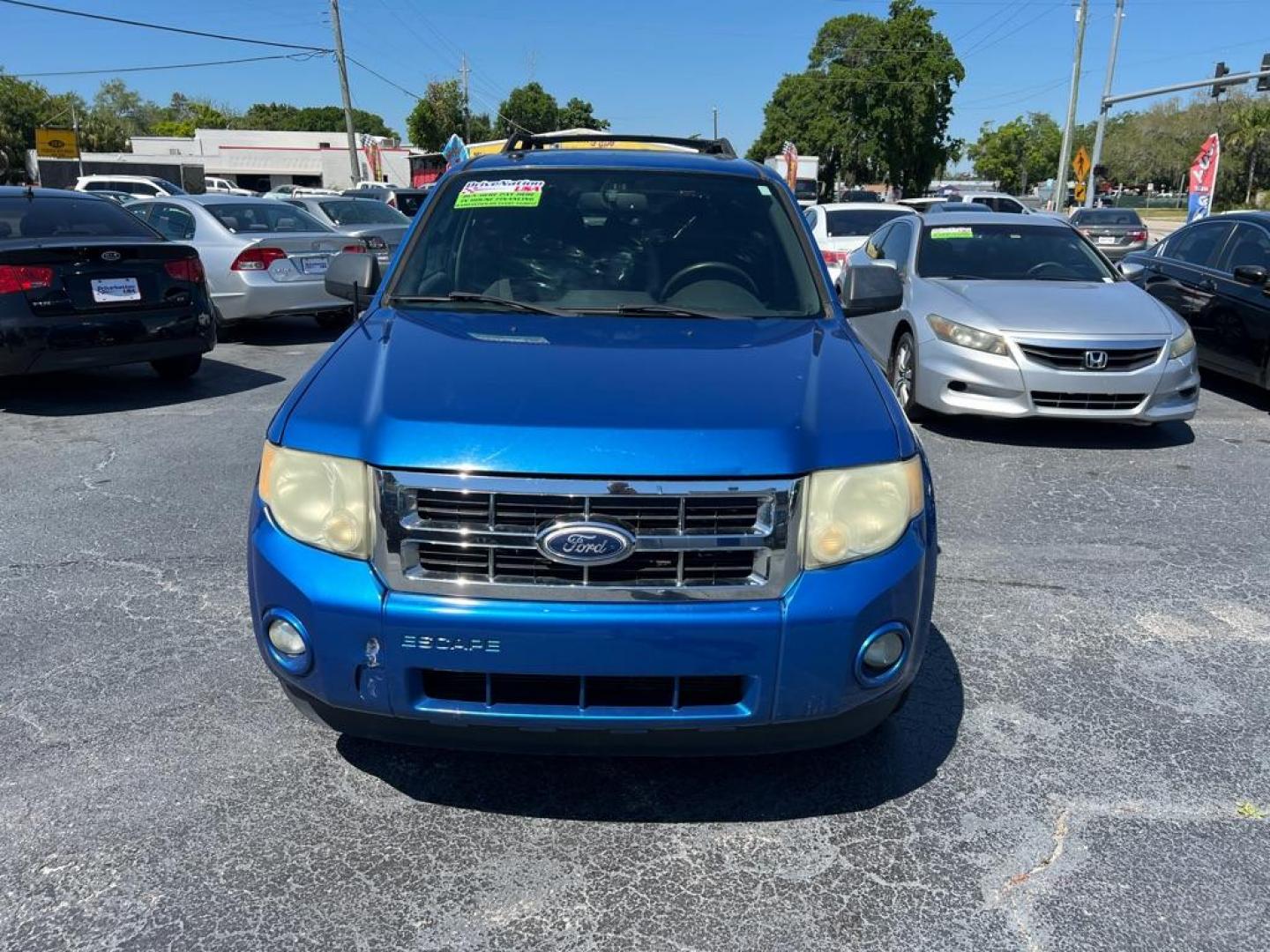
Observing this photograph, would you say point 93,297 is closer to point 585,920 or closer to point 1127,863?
point 585,920

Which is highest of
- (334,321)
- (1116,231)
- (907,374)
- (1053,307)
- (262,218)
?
(262,218)

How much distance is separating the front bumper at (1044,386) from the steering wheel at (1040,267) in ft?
4.46

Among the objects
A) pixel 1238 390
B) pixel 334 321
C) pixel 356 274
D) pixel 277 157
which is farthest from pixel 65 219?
pixel 277 157

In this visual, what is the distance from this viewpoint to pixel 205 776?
2836mm

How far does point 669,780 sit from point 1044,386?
14.8 ft

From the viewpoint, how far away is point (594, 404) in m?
2.41

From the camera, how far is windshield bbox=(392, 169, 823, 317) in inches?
137

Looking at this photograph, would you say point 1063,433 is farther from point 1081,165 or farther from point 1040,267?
point 1081,165

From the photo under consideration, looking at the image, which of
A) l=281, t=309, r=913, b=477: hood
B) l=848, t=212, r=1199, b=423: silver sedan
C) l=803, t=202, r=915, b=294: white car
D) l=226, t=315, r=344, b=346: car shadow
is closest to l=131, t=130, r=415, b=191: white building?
l=803, t=202, r=915, b=294: white car

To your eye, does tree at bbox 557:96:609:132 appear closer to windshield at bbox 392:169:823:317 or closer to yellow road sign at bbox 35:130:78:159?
yellow road sign at bbox 35:130:78:159

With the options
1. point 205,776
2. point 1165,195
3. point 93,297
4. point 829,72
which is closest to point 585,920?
point 205,776

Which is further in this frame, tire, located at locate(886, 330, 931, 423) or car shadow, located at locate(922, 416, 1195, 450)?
tire, located at locate(886, 330, 931, 423)

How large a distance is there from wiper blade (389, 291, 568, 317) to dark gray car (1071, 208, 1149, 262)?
2232cm

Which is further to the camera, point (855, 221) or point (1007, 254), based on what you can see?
point (855, 221)
